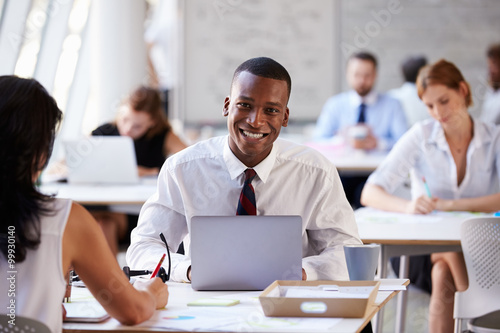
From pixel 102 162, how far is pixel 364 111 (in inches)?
105

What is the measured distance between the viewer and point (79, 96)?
25.4 ft

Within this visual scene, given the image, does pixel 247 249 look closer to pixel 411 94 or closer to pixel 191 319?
pixel 191 319

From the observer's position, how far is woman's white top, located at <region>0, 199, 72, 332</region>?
1.46 metres

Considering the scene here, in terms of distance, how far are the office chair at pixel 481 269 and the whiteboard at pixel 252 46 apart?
5.08 meters

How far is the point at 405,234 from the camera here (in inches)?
107

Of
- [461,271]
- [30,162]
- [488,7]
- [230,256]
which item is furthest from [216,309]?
[488,7]

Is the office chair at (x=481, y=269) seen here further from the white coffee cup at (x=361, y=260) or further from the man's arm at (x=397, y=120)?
the man's arm at (x=397, y=120)

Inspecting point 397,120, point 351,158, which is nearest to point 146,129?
point 351,158

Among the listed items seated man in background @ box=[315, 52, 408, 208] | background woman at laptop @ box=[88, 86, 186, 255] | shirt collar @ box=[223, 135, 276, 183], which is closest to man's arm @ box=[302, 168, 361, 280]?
shirt collar @ box=[223, 135, 276, 183]

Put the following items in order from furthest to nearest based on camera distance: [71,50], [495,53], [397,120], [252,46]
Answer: [252,46] → [71,50] → [397,120] → [495,53]

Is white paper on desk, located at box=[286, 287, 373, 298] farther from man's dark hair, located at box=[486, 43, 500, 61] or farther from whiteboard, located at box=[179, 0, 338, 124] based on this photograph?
whiteboard, located at box=[179, 0, 338, 124]

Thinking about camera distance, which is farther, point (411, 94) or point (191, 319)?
point (411, 94)

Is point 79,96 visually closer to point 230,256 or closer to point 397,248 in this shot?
point 397,248

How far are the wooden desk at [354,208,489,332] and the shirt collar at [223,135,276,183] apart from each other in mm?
607
